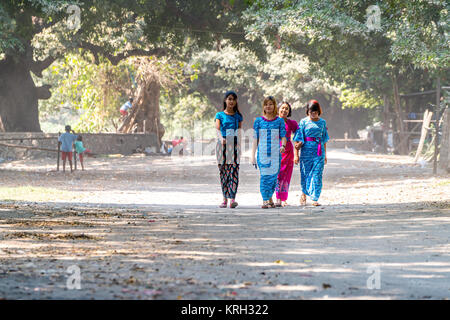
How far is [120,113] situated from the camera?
43.8 m

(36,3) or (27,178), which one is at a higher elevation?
(36,3)

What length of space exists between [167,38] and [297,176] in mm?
8285

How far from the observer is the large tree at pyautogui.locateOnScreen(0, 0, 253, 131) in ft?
71.8

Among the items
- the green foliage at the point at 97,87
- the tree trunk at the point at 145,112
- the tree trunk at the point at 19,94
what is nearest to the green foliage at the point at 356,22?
the tree trunk at the point at 19,94

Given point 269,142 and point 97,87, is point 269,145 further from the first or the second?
point 97,87

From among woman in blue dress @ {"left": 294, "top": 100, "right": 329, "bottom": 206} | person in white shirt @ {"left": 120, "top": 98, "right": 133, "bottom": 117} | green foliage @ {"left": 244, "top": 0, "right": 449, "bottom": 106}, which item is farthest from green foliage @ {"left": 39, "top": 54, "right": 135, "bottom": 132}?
woman in blue dress @ {"left": 294, "top": 100, "right": 329, "bottom": 206}

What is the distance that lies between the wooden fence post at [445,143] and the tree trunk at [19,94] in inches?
766

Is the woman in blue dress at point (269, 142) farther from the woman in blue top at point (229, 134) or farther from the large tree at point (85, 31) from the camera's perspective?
the large tree at point (85, 31)

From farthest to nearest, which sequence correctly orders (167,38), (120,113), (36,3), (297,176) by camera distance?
(120,113)
(167,38)
(297,176)
(36,3)

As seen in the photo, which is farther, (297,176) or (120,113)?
(120,113)

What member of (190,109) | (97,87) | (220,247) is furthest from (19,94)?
(190,109)

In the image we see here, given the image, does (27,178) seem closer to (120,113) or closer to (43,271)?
(43,271)
